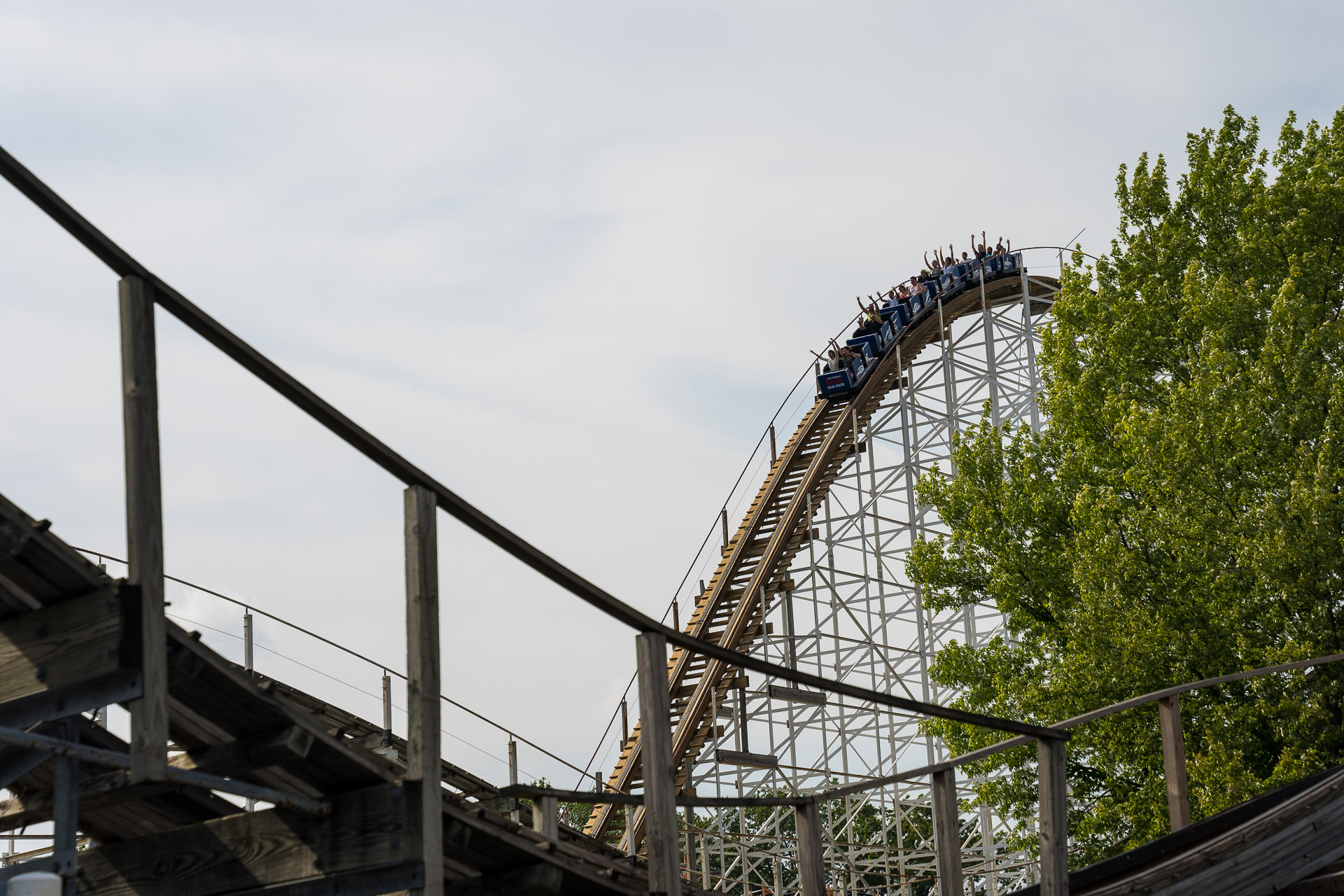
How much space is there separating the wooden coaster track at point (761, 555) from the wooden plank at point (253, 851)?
32.8 ft

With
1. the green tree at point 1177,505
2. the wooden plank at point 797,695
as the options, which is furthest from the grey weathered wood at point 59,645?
the wooden plank at point 797,695

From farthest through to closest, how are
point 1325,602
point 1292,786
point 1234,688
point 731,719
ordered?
point 731,719 < point 1234,688 < point 1325,602 < point 1292,786

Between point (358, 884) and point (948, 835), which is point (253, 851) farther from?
→ point (948, 835)

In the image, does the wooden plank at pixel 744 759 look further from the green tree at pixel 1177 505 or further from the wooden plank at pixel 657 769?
the wooden plank at pixel 657 769

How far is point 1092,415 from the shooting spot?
12.9 metres

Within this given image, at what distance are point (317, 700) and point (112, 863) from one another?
7296 mm

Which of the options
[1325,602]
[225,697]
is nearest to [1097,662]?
[1325,602]

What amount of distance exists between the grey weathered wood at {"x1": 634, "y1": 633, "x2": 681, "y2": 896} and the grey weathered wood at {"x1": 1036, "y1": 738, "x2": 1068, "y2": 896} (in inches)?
57.5

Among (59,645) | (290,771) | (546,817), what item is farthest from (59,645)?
(546,817)

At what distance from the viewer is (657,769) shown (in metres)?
4.03

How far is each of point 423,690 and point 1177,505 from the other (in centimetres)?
871

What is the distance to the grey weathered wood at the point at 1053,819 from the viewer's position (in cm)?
476

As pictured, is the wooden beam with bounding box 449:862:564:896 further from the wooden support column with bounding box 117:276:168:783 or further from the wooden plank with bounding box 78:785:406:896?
the wooden support column with bounding box 117:276:168:783

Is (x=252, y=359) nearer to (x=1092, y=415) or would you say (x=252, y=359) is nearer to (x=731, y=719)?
(x=1092, y=415)
